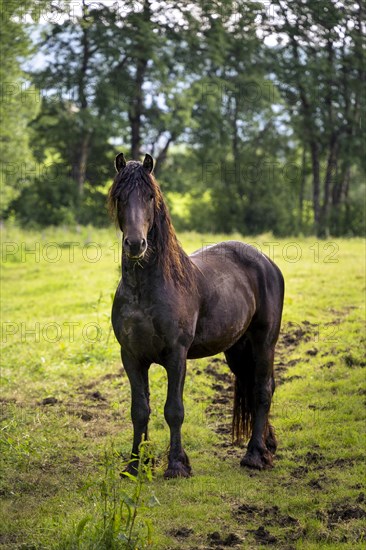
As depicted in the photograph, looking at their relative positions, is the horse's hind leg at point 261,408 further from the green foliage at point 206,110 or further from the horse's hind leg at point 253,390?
the green foliage at point 206,110

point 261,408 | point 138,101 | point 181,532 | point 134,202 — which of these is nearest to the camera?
point 181,532

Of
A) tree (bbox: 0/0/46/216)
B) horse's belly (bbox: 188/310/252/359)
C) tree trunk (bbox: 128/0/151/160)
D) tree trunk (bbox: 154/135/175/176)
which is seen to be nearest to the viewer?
horse's belly (bbox: 188/310/252/359)

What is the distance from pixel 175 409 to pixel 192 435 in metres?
1.52

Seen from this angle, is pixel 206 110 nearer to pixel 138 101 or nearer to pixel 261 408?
pixel 138 101

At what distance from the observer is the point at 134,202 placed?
5371 mm

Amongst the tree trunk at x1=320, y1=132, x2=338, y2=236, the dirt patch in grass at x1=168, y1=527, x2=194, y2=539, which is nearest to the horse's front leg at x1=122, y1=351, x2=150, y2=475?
the dirt patch in grass at x1=168, y1=527, x2=194, y2=539

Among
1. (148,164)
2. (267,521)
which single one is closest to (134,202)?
(148,164)

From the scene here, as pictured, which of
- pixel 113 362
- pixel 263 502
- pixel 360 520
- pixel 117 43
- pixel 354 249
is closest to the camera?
pixel 360 520

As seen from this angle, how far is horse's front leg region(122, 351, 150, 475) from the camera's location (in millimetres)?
5852

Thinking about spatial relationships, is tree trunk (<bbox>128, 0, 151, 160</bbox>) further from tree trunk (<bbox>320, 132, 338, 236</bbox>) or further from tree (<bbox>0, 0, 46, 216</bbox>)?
tree trunk (<bbox>320, 132, 338, 236</bbox>)

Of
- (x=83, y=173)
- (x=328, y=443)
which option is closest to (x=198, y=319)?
(x=328, y=443)

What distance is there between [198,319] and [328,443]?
1.99 m

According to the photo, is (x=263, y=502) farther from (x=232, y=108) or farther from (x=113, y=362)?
(x=232, y=108)

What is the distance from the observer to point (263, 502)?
18.2ft
